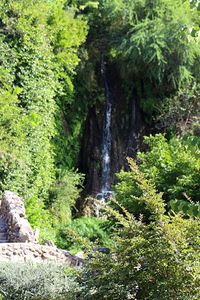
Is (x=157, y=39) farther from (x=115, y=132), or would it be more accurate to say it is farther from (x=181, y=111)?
(x=115, y=132)

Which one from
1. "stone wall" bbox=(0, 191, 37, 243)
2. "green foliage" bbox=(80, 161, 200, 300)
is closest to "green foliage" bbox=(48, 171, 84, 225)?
"stone wall" bbox=(0, 191, 37, 243)

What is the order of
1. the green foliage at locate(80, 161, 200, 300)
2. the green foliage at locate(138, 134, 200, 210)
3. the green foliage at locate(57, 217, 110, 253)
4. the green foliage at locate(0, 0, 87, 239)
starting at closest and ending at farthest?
the green foliage at locate(80, 161, 200, 300)
the green foliage at locate(138, 134, 200, 210)
the green foliage at locate(0, 0, 87, 239)
the green foliage at locate(57, 217, 110, 253)

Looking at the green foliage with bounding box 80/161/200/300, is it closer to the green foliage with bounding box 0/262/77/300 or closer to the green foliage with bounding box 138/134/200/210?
the green foliage with bounding box 0/262/77/300

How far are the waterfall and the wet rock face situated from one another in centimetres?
11

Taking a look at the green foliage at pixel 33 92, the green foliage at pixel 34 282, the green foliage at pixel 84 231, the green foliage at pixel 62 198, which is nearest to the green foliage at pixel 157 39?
the green foliage at pixel 33 92

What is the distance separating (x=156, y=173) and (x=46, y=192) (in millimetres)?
5086

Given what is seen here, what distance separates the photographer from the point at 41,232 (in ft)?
45.9

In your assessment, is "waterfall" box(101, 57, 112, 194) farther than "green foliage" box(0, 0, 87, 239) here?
Yes

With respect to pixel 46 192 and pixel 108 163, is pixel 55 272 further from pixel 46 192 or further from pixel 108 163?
pixel 108 163

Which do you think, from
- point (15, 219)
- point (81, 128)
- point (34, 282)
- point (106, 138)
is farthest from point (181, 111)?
point (34, 282)

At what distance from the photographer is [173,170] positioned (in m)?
11.9

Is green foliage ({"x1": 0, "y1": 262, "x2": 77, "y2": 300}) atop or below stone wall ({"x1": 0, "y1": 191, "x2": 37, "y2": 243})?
below

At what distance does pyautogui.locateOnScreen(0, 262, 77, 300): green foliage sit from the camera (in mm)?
6082

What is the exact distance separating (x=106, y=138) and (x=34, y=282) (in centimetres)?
1336
